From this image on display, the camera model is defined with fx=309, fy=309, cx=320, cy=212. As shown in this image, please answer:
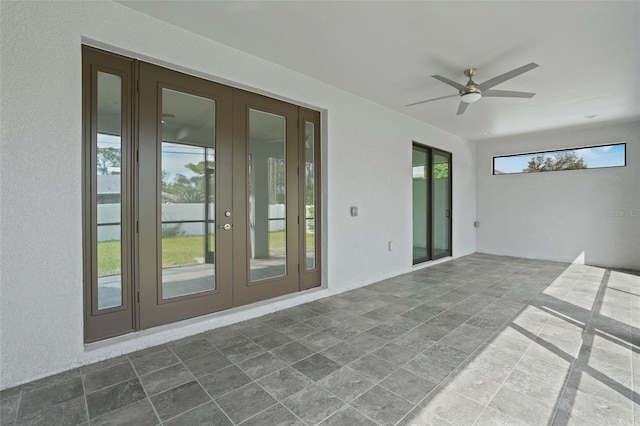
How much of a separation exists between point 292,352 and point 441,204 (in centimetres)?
533

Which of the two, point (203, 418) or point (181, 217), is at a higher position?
point (181, 217)

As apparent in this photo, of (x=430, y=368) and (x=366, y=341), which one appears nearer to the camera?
(x=430, y=368)

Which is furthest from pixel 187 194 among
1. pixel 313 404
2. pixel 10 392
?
pixel 313 404

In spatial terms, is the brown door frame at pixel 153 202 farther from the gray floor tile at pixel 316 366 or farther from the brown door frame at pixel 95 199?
the gray floor tile at pixel 316 366

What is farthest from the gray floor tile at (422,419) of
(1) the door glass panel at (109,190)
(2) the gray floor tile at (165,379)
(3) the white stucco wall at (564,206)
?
(3) the white stucco wall at (564,206)

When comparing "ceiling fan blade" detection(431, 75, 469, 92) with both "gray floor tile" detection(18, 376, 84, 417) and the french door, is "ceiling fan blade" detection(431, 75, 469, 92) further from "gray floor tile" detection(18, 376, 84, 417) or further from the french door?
"gray floor tile" detection(18, 376, 84, 417)

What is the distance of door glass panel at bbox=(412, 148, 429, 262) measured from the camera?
6164 millimetres

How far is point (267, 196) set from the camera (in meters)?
3.70

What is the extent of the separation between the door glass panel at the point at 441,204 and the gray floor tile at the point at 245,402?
5329 mm

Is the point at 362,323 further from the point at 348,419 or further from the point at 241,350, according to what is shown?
the point at 348,419

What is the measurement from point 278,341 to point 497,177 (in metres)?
7.04

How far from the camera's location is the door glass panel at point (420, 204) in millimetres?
6164

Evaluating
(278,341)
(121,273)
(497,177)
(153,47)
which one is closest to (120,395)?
(121,273)

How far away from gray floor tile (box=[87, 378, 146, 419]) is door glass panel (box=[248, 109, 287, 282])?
159 cm
